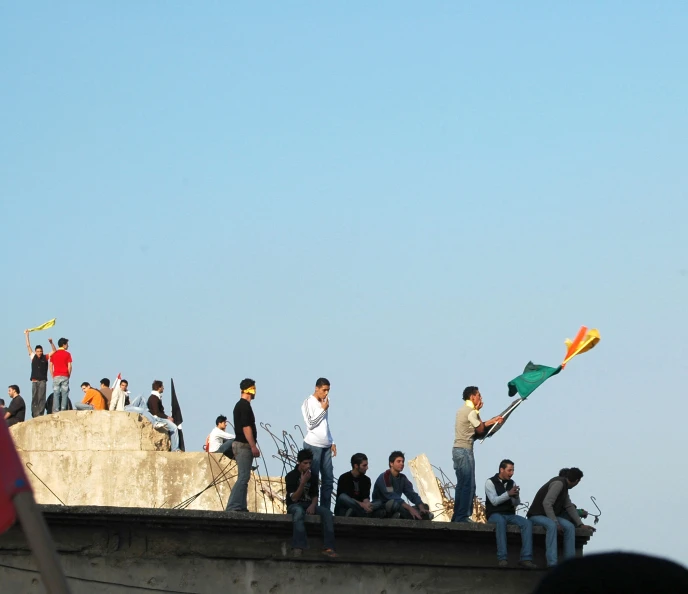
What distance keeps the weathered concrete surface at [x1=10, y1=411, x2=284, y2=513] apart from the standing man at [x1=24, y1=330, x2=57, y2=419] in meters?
3.73

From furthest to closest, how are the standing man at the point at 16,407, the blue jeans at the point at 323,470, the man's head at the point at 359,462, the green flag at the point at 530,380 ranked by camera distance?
the standing man at the point at 16,407 → the green flag at the point at 530,380 → the man's head at the point at 359,462 → the blue jeans at the point at 323,470

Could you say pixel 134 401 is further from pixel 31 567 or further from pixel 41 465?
pixel 31 567

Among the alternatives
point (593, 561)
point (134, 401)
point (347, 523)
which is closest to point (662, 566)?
point (593, 561)

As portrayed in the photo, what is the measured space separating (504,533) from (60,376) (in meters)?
9.93

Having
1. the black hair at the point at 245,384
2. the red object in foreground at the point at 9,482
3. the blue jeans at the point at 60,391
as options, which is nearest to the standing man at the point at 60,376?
the blue jeans at the point at 60,391

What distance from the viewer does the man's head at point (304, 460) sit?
13.0m

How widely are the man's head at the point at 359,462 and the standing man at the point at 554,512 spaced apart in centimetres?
202

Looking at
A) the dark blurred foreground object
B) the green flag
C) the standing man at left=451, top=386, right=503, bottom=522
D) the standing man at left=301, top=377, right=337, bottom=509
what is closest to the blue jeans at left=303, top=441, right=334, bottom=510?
the standing man at left=301, top=377, right=337, bottom=509

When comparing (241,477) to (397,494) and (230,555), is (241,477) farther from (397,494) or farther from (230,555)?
(397,494)

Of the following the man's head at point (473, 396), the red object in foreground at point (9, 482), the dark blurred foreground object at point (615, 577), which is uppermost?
the man's head at point (473, 396)

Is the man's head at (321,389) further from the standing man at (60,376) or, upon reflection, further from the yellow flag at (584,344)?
the standing man at (60,376)

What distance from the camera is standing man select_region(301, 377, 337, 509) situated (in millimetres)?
13453

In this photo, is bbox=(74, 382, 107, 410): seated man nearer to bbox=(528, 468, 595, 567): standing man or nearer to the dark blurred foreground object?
bbox=(528, 468, 595, 567): standing man

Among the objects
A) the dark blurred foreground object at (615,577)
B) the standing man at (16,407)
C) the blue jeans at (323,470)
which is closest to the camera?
the dark blurred foreground object at (615,577)
